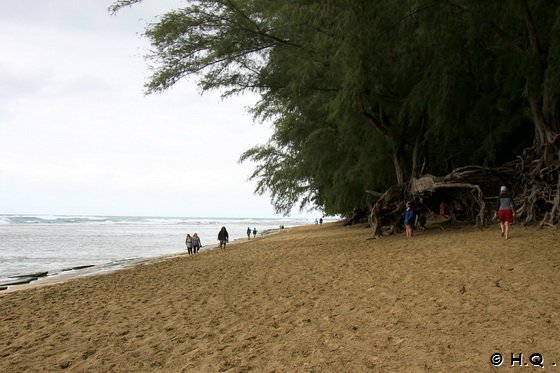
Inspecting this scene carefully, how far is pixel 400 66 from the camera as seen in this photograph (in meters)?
13.8

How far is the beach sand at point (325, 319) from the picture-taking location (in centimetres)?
466

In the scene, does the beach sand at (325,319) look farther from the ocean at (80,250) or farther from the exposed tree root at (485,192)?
the ocean at (80,250)

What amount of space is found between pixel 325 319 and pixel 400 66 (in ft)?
33.5

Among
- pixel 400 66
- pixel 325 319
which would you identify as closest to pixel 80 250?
pixel 400 66

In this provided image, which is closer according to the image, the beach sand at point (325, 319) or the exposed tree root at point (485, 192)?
the beach sand at point (325, 319)

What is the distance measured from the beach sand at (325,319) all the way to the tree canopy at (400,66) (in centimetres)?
446

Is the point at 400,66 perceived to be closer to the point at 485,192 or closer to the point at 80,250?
the point at 485,192

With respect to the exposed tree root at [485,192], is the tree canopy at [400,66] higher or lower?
higher

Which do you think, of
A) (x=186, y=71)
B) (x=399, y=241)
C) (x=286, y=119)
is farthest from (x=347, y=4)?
(x=286, y=119)

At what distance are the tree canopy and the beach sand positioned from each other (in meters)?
4.46

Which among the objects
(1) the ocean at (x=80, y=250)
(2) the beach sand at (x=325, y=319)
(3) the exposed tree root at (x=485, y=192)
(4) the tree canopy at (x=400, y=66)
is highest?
(4) the tree canopy at (x=400, y=66)

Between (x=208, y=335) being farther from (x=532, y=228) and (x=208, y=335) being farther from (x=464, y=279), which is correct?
(x=532, y=228)

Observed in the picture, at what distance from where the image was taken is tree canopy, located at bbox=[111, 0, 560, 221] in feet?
36.4

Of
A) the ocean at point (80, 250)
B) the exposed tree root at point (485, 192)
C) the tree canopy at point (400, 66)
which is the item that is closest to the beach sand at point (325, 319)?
the exposed tree root at point (485, 192)
